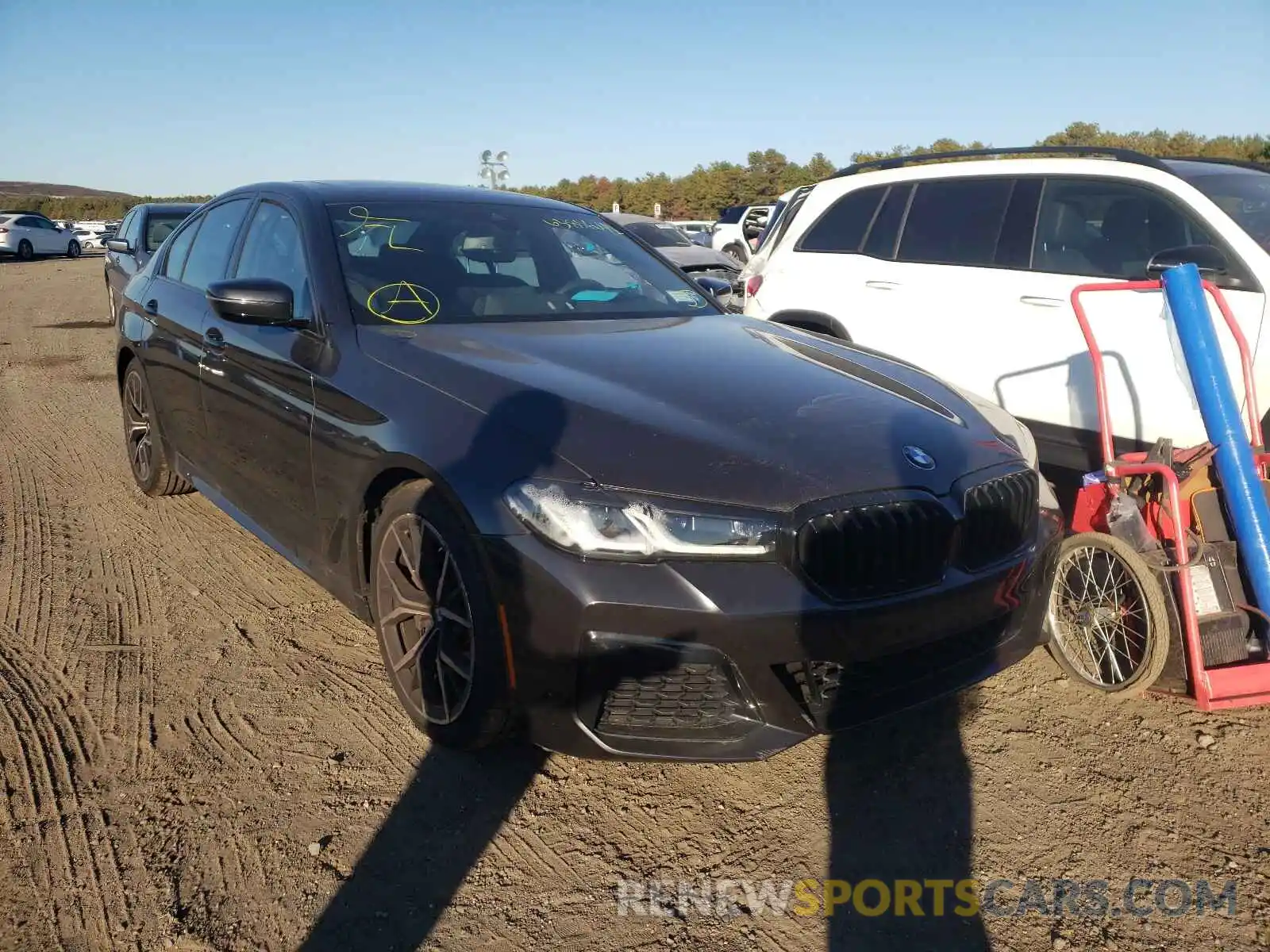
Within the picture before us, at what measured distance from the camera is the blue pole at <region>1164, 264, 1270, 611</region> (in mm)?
3311

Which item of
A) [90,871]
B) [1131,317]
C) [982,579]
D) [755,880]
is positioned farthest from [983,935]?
[1131,317]

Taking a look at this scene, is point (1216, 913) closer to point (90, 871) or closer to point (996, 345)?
point (90, 871)

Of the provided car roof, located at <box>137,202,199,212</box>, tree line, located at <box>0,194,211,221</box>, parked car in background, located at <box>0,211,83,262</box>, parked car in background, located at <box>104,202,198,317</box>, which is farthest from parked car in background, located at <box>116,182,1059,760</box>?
tree line, located at <box>0,194,211,221</box>

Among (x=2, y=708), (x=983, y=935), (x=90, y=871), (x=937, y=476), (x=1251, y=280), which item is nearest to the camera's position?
(x=983, y=935)

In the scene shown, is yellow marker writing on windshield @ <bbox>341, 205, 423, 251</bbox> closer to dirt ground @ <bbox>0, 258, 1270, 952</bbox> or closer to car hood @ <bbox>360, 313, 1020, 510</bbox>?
car hood @ <bbox>360, 313, 1020, 510</bbox>

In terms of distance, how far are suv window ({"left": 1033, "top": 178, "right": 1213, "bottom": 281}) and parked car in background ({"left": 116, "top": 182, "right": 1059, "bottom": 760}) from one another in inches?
76.8

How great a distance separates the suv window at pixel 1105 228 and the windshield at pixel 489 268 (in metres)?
2.09

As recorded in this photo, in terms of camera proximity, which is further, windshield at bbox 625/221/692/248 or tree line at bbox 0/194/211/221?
tree line at bbox 0/194/211/221

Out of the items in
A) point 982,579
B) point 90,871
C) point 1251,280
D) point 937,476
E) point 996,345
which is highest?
point 1251,280

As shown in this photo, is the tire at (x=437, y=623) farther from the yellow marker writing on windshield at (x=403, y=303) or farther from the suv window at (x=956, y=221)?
the suv window at (x=956, y=221)

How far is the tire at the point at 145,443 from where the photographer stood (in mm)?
5113

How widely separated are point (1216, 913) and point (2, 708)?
11.8 feet

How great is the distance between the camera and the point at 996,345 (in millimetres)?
5254

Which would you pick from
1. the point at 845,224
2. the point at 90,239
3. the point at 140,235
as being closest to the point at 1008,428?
the point at 845,224
